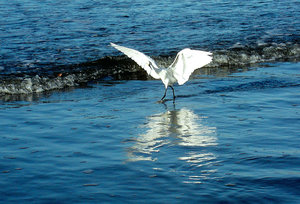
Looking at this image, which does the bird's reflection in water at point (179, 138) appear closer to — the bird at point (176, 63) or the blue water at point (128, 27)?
the bird at point (176, 63)

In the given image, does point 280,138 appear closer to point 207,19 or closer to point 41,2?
point 207,19

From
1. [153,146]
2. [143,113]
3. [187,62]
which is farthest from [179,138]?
[187,62]

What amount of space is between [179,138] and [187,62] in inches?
97.3

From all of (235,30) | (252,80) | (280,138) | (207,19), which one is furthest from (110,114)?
(207,19)

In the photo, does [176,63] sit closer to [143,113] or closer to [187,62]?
[187,62]

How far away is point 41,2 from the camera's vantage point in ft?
62.8

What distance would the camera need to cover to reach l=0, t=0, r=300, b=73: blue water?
1273 cm

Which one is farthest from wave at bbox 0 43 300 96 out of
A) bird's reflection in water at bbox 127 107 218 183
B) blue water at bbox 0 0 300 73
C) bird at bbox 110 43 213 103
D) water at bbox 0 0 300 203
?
bird's reflection in water at bbox 127 107 218 183

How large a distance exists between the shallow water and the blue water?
3.35 m

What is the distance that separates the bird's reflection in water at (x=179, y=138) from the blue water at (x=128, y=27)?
4703 millimetres

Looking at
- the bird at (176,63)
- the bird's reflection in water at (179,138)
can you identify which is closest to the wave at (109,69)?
the bird at (176,63)

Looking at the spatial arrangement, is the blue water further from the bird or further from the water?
the bird

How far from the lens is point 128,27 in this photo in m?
15.5

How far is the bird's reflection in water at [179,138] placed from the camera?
5.64m
